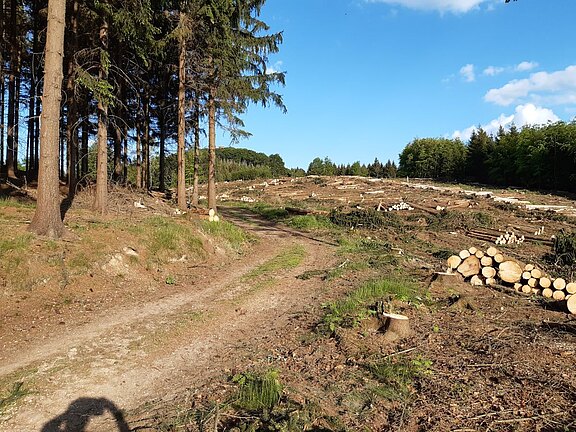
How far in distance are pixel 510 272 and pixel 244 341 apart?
23.7 ft

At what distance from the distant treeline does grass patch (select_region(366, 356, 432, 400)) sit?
51.7 meters

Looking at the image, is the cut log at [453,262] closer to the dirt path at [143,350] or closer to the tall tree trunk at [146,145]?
the dirt path at [143,350]

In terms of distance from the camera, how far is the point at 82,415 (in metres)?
4.30

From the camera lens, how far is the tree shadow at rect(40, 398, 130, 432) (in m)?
4.05

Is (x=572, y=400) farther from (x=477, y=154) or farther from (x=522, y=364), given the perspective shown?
(x=477, y=154)

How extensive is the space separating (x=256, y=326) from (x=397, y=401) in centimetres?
357

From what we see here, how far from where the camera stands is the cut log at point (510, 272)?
31.7ft

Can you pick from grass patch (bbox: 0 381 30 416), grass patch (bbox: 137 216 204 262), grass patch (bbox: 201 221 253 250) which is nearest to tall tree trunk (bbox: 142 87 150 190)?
grass patch (bbox: 201 221 253 250)

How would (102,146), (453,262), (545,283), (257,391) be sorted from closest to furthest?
(257,391)
(545,283)
(453,262)
(102,146)

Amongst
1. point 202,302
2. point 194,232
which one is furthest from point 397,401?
point 194,232

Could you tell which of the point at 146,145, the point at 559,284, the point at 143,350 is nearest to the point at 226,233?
the point at 143,350

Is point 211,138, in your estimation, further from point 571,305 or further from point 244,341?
point 571,305

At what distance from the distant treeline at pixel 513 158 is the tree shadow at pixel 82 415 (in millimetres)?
54904

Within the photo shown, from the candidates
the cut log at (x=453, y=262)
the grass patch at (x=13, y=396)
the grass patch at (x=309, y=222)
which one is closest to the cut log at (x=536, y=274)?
the cut log at (x=453, y=262)
